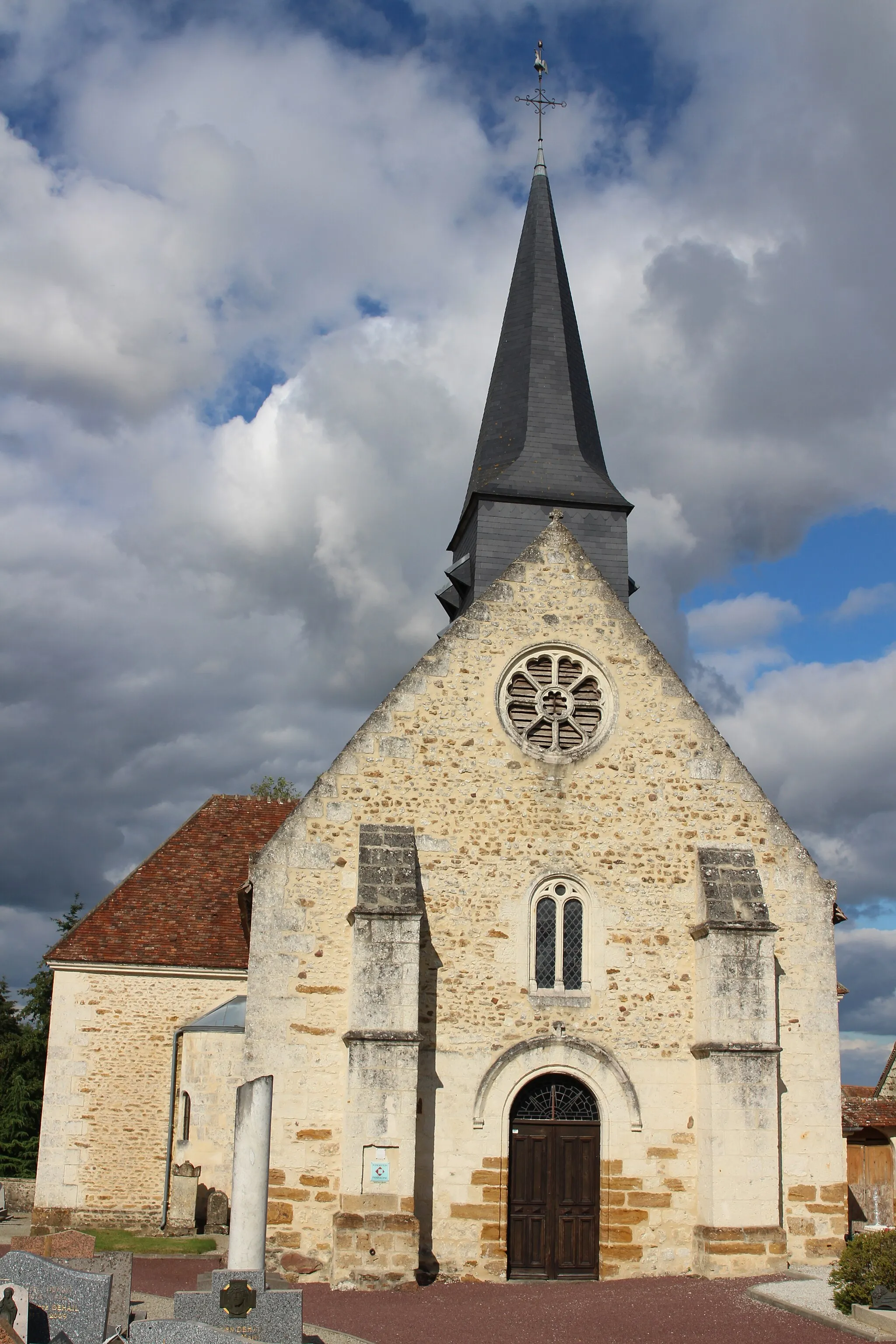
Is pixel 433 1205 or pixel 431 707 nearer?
pixel 433 1205

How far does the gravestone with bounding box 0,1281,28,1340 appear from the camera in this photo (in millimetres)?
8336

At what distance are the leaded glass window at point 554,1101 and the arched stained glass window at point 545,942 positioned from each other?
1.07m

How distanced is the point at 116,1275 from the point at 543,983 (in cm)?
576

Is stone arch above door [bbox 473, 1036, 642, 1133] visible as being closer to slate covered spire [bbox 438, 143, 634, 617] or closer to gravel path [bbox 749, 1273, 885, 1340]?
gravel path [bbox 749, 1273, 885, 1340]

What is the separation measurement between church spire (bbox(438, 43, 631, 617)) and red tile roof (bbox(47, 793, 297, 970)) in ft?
19.8

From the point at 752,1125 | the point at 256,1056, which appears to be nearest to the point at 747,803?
the point at 752,1125

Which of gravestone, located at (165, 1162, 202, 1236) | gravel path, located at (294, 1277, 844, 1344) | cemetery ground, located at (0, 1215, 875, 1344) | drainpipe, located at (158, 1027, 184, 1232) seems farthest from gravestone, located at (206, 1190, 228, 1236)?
gravel path, located at (294, 1277, 844, 1344)

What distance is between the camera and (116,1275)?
9.72 meters

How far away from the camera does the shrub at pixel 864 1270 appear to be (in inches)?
400

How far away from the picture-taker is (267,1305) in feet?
28.2

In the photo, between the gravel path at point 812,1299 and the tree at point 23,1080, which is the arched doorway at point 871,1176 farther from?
the tree at point 23,1080

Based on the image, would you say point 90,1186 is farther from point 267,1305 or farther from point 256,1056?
point 267,1305

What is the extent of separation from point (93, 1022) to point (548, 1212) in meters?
9.12

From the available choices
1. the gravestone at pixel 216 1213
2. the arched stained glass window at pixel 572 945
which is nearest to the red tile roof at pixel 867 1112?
the arched stained glass window at pixel 572 945
